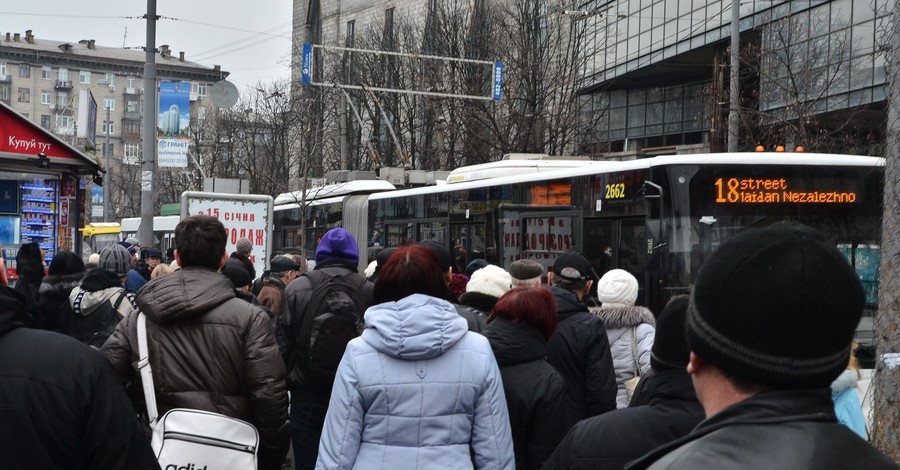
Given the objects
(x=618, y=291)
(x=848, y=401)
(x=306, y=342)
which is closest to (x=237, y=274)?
(x=306, y=342)

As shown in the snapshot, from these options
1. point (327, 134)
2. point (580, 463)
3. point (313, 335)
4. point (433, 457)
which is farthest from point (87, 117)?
point (327, 134)

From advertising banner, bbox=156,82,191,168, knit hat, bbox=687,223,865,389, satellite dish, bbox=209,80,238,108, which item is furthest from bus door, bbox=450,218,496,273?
knit hat, bbox=687,223,865,389

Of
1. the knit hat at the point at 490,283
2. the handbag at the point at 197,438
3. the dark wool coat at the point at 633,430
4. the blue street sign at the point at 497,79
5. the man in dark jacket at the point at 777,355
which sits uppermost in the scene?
the blue street sign at the point at 497,79

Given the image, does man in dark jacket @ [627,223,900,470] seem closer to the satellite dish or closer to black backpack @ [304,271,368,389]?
black backpack @ [304,271,368,389]

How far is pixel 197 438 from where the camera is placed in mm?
4457

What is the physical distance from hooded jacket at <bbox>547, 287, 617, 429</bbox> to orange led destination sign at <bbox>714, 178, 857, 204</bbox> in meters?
6.73

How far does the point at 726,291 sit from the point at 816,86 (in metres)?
26.4

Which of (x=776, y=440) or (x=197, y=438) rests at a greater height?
(x=776, y=440)

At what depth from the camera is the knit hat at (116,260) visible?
8.89 meters

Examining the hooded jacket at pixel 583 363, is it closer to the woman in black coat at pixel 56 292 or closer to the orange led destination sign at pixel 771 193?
the woman in black coat at pixel 56 292

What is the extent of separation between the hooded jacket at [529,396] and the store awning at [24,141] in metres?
6.70

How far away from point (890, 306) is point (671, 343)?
6.21ft

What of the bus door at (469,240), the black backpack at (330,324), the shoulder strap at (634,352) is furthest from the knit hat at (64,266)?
the bus door at (469,240)

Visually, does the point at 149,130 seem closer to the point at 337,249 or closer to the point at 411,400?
the point at 337,249
